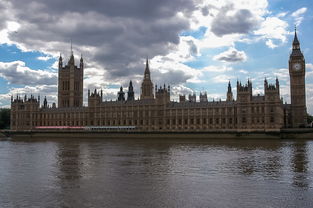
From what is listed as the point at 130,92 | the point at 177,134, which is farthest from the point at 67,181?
the point at 130,92

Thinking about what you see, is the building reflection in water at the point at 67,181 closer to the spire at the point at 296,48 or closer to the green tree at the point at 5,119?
the spire at the point at 296,48

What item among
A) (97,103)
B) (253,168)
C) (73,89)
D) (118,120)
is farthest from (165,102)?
(253,168)

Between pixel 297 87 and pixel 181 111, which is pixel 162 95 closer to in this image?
pixel 181 111

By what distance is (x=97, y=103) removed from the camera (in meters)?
127

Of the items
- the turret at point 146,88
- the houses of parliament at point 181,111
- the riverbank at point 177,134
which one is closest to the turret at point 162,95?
the houses of parliament at point 181,111

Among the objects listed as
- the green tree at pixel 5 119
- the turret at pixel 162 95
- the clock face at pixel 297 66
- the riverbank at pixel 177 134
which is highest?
the clock face at pixel 297 66

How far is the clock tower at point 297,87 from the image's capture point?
355 ft

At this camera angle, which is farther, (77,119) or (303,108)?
(77,119)

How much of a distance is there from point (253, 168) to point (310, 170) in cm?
443

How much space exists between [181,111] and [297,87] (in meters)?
36.0

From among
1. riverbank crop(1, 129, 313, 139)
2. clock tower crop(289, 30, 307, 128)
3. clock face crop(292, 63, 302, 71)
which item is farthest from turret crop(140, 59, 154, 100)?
clock face crop(292, 63, 302, 71)

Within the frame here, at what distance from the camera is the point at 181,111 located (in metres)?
112

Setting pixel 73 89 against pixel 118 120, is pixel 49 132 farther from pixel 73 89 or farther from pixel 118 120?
pixel 73 89

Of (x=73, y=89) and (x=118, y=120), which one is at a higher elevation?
(x=73, y=89)
